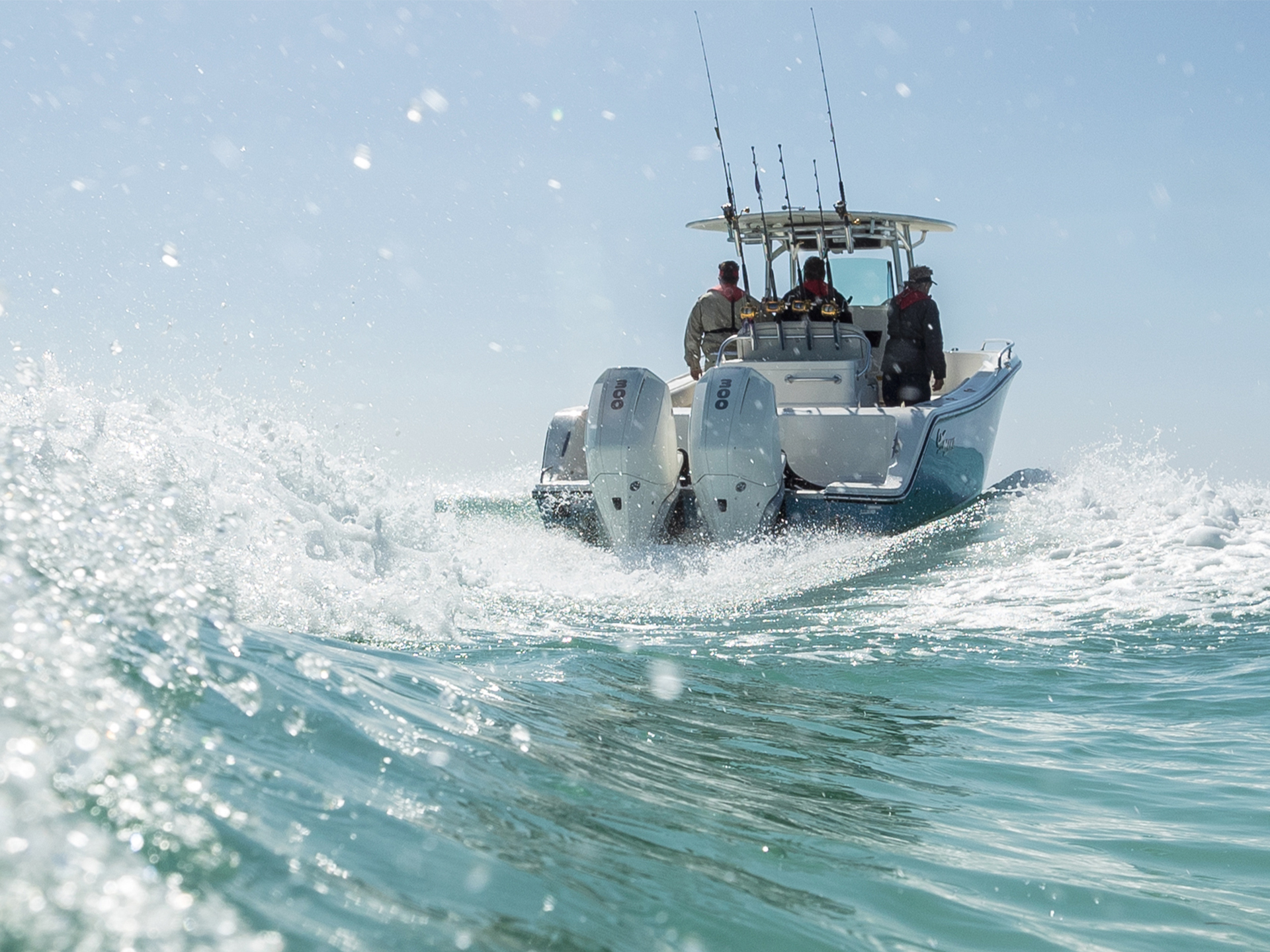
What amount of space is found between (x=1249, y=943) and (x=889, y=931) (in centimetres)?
66

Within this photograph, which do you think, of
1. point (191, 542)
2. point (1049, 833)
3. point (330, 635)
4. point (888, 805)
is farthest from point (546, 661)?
point (1049, 833)

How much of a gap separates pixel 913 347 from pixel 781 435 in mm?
1669

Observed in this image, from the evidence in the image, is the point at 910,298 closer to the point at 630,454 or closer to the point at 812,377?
the point at 812,377

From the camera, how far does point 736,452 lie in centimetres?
742

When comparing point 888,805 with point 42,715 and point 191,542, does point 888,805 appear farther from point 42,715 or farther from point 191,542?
point 191,542

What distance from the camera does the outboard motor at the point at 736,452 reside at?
7438 mm

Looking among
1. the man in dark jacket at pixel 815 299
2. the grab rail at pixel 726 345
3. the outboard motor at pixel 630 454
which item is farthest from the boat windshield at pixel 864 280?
the outboard motor at pixel 630 454

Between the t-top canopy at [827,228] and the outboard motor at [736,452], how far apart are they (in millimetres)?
3106

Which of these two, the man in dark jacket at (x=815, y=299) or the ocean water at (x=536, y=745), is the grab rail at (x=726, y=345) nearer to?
the man in dark jacket at (x=815, y=299)

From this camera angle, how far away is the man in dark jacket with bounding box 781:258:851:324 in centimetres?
961

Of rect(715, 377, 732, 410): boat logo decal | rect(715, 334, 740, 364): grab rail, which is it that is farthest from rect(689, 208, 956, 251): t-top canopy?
rect(715, 377, 732, 410): boat logo decal

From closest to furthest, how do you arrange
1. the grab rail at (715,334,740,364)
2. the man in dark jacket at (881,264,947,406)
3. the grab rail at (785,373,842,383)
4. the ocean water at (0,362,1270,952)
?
the ocean water at (0,362,1270,952)
the grab rail at (785,373,842,383)
the man in dark jacket at (881,264,947,406)
the grab rail at (715,334,740,364)

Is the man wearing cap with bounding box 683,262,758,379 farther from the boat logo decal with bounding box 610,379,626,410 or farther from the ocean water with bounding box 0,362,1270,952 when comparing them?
the ocean water with bounding box 0,362,1270,952

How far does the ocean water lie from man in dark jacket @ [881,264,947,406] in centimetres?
371
